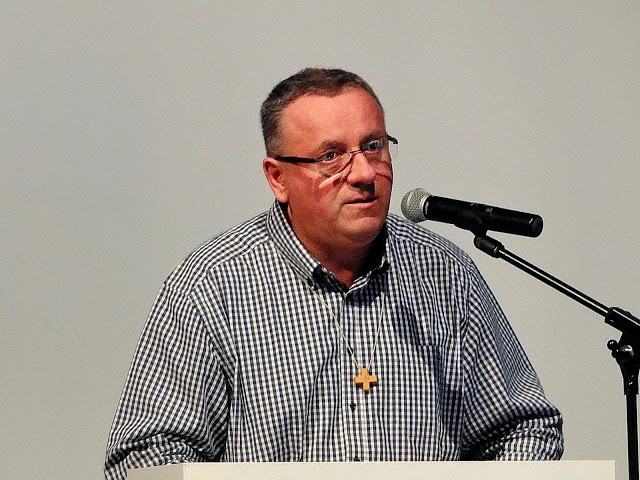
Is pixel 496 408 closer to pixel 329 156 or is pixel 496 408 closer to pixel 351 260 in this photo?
pixel 351 260

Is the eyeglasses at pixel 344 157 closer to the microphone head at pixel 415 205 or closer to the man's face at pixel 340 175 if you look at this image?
the man's face at pixel 340 175

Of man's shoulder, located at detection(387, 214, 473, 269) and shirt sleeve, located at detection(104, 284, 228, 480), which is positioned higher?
man's shoulder, located at detection(387, 214, 473, 269)

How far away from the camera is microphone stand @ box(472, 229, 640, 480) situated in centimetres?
222

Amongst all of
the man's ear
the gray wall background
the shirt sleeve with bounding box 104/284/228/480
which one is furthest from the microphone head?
the gray wall background

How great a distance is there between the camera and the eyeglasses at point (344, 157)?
95.6 inches

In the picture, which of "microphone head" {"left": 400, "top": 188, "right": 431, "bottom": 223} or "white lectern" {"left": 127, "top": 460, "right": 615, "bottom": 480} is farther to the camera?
"microphone head" {"left": 400, "top": 188, "right": 431, "bottom": 223}

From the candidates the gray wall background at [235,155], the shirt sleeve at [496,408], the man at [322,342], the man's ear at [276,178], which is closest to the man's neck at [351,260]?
the man at [322,342]

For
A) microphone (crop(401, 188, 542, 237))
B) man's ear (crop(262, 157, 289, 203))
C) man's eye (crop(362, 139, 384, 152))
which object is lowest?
microphone (crop(401, 188, 542, 237))

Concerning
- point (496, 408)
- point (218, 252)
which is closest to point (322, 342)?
point (218, 252)

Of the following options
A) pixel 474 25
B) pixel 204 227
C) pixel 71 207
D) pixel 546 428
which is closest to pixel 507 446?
pixel 546 428

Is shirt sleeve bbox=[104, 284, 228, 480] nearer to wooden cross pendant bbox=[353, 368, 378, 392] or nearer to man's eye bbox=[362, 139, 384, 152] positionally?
wooden cross pendant bbox=[353, 368, 378, 392]

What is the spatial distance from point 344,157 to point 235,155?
99 centimetres

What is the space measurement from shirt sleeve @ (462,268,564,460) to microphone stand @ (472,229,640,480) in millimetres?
277

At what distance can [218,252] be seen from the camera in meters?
2.59
